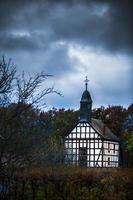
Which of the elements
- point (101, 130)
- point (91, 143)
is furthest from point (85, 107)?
point (91, 143)

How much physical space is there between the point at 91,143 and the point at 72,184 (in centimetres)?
1422

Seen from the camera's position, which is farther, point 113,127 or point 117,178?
point 113,127

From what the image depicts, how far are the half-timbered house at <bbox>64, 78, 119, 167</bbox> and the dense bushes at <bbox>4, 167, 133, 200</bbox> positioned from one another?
13211 mm

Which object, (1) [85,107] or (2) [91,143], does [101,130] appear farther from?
(1) [85,107]

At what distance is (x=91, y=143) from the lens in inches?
806

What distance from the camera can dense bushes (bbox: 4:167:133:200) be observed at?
19.5 feet

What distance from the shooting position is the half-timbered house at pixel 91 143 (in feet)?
65.8

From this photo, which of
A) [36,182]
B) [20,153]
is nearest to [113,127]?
[36,182]

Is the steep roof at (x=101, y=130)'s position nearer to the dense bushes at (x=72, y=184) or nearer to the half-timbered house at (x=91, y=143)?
the half-timbered house at (x=91, y=143)

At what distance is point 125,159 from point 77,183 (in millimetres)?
16528

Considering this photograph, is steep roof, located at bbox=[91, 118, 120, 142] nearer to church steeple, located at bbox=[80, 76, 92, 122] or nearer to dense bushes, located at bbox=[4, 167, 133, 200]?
church steeple, located at bbox=[80, 76, 92, 122]

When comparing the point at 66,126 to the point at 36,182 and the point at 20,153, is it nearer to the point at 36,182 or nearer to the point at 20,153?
the point at 36,182

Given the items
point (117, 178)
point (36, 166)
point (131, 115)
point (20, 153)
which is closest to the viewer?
point (20, 153)

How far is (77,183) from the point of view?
248 inches
